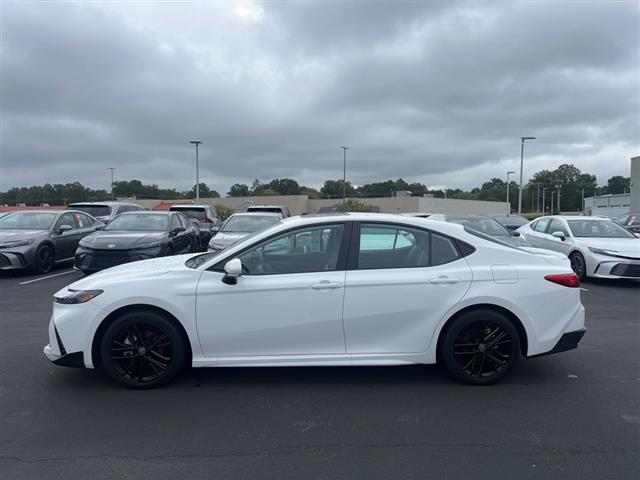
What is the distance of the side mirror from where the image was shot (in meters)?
4.20

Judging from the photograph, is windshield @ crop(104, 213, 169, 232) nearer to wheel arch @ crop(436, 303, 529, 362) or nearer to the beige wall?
wheel arch @ crop(436, 303, 529, 362)

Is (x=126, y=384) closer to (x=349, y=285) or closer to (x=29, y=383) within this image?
(x=29, y=383)

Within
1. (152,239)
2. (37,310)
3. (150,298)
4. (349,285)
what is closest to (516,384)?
(349,285)

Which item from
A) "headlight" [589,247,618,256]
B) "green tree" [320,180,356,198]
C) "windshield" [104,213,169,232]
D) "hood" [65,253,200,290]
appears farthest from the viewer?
"green tree" [320,180,356,198]

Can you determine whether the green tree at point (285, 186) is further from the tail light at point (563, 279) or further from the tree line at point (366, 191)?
the tail light at point (563, 279)

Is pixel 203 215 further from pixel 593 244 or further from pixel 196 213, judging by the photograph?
pixel 593 244

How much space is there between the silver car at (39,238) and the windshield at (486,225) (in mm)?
9303

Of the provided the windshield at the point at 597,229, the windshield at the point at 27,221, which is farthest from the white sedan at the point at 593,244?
the windshield at the point at 27,221

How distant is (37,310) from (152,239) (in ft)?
9.71

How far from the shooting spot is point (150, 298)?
4.29 meters

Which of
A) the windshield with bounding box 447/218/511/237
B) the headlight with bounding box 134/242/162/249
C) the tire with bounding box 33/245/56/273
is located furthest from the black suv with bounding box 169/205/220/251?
the windshield with bounding box 447/218/511/237

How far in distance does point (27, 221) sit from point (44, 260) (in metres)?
1.39

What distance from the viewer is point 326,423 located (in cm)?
377

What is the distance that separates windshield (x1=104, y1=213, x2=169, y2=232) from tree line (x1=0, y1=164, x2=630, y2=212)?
4763 cm
